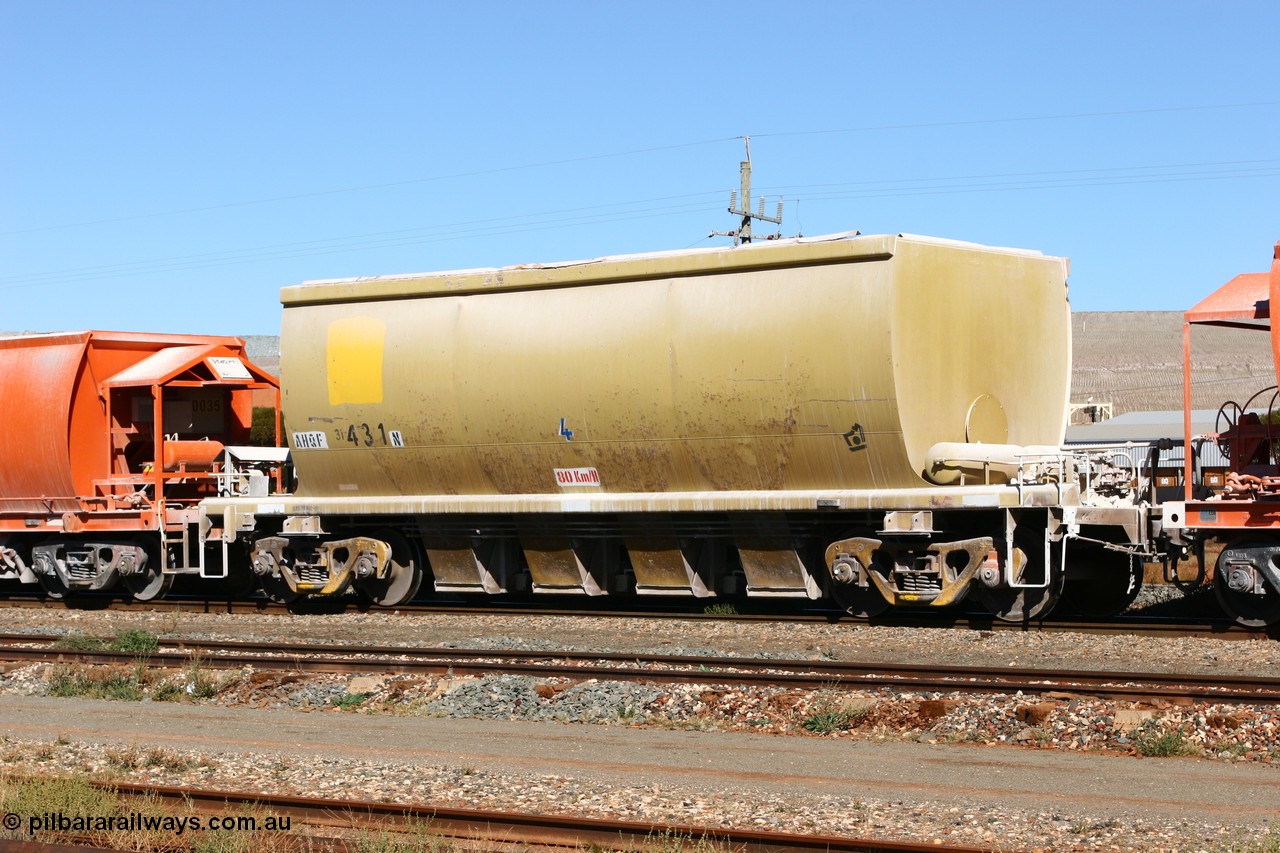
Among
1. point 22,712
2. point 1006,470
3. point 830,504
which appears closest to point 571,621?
point 830,504

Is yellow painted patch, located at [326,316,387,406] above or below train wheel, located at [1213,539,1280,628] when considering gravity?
above

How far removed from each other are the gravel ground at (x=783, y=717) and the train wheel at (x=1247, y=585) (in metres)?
0.45

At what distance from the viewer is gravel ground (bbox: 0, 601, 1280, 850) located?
25.9ft

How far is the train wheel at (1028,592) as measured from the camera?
15.1m

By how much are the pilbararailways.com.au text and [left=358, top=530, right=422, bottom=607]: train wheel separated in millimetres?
11095

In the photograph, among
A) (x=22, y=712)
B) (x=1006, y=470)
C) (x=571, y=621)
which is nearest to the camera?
(x=22, y=712)

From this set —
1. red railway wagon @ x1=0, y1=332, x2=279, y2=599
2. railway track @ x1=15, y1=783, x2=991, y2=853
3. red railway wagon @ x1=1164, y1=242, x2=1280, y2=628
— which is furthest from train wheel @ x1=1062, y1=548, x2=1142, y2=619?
red railway wagon @ x1=0, y1=332, x2=279, y2=599

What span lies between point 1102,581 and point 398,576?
9.07 metres

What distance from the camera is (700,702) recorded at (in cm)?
1147

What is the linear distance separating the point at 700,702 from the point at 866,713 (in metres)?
1.39

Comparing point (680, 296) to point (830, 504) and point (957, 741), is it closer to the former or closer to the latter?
point (830, 504)

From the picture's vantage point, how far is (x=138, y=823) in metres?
7.65

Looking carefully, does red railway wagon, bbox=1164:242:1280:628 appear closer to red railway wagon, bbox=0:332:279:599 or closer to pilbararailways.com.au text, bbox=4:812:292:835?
pilbararailways.com.au text, bbox=4:812:292:835

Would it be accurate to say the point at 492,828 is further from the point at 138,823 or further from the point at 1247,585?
the point at 1247,585
